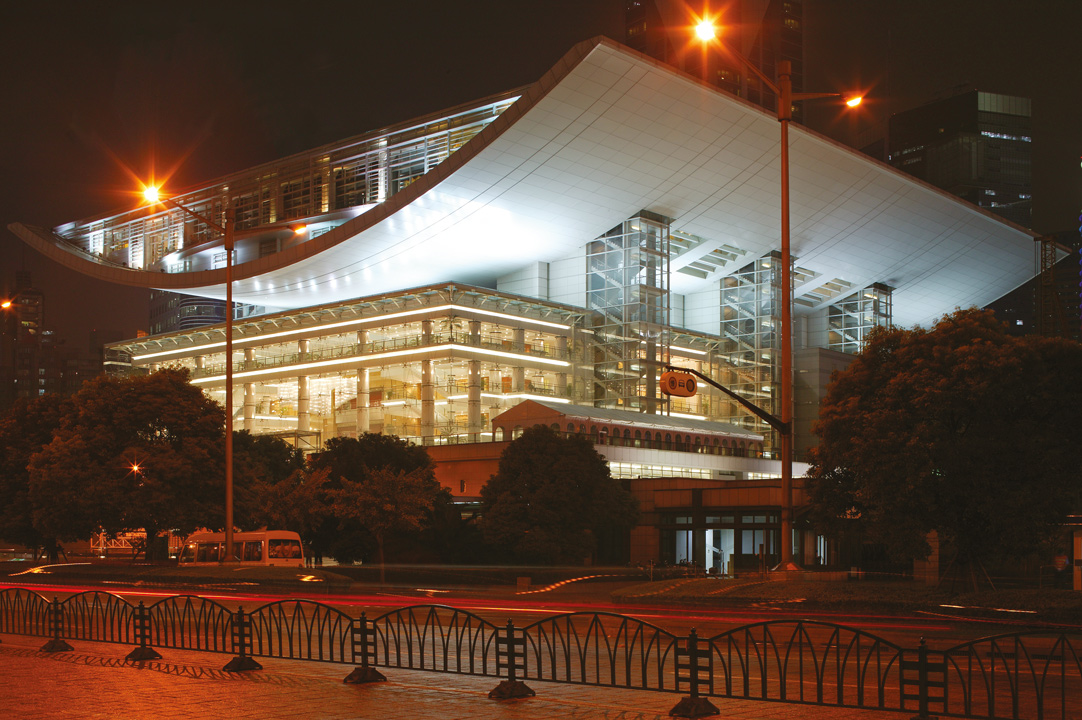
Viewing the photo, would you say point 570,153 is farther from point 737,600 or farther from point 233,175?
point 737,600

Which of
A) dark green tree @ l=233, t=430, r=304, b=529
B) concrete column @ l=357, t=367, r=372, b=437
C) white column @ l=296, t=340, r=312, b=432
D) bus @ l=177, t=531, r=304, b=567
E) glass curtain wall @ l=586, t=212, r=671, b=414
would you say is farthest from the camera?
white column @ l=296, t=340, r=312, b=432

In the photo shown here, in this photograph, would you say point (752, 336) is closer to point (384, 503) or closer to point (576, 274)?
point (576, 274)

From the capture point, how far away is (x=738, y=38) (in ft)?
625

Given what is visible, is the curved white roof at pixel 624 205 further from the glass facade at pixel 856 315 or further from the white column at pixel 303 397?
the white column at pixel 303 397

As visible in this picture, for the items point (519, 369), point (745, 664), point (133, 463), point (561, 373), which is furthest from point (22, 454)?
point (745, 664)

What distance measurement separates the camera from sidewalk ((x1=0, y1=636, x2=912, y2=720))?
37.2ft

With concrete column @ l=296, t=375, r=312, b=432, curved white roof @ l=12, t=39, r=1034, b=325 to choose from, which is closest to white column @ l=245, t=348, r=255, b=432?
concrete column @ l=296, t=375, r=312, b=432

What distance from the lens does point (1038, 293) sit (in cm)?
7681

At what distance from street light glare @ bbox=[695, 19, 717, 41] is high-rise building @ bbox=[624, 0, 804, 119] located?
168 meters

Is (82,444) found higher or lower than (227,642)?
higher

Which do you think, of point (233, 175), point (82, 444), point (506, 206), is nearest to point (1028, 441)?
point (82, 444)

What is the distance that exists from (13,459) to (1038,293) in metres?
65.2

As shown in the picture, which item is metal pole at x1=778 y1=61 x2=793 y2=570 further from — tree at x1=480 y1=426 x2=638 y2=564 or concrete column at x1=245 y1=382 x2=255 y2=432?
concrete column at x1=245 y1=382 x2=255 y2=432

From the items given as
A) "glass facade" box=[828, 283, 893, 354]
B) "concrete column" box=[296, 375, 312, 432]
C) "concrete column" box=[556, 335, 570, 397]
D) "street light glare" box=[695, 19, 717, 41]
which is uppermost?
"glass facade" box=[828, 283, 893, 354]
